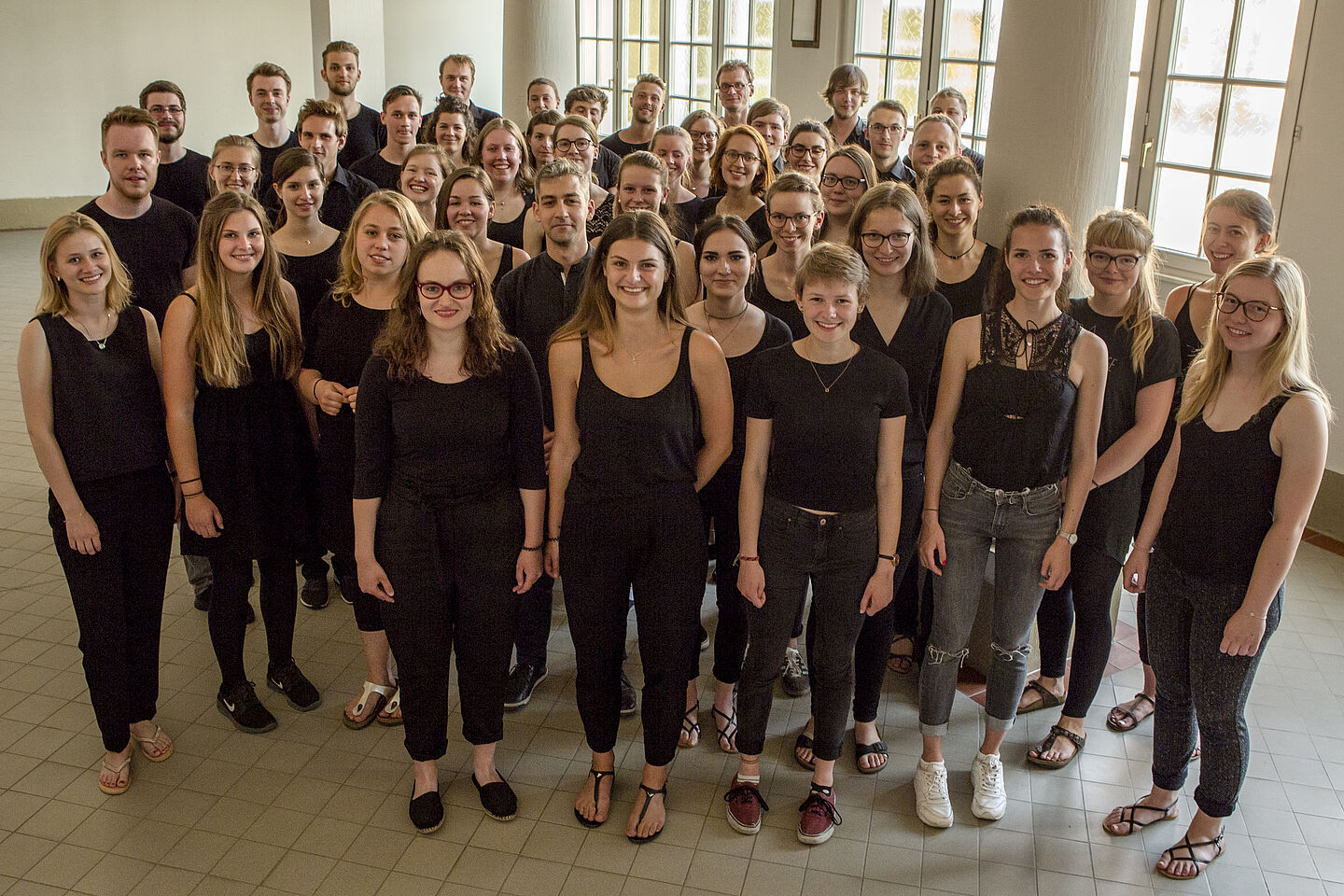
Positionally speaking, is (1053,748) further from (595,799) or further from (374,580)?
(374,580)

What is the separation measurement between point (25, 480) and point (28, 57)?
8552 mm

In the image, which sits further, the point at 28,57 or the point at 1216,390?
the point at 28,57

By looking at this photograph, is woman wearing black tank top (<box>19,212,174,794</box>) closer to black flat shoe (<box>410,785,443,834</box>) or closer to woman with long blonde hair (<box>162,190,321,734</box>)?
woman with long blonde hair (<box>162,190,321,734</box>)

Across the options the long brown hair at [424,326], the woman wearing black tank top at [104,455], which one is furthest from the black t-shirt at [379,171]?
the long brown hair at [424,326]

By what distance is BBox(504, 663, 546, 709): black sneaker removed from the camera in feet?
12.7

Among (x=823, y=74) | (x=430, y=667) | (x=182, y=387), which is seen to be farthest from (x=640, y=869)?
(x=823, y=74)

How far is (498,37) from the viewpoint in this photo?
1569 cm

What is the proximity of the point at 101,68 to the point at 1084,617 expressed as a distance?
1316cm

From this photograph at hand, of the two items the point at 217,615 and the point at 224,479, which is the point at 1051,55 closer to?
the point at 224,479

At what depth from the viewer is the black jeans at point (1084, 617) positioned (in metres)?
3.44

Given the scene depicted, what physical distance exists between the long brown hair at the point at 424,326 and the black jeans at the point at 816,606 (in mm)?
895

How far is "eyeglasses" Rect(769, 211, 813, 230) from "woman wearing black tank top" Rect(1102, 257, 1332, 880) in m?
1.27

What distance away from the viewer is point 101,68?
1280 centimetres

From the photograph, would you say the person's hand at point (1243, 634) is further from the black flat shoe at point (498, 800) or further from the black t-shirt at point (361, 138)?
the black t-shirt at point (361, 138)
